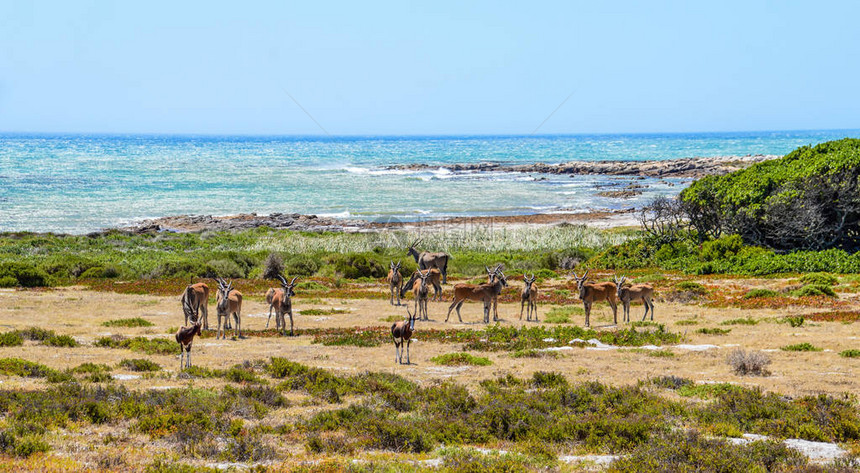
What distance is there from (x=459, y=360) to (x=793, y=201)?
87.0ft

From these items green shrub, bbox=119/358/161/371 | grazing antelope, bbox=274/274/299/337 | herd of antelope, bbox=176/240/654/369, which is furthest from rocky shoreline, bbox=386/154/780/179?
green shrub, bbox=119/358/161/371

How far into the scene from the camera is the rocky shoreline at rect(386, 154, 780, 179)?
Result: 125338 millimetres

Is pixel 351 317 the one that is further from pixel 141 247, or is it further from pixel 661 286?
pixel 141 247

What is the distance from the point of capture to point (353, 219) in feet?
242

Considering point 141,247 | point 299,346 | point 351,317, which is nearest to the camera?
point 299,346

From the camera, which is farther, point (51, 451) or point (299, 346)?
point (299, 346)

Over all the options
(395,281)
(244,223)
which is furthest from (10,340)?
(244,223)

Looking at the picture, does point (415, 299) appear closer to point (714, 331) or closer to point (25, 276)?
point (714, 331)

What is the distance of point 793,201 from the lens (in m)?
35.6

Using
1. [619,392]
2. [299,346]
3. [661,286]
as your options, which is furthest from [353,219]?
[619,392]

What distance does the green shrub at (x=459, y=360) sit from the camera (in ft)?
53.7

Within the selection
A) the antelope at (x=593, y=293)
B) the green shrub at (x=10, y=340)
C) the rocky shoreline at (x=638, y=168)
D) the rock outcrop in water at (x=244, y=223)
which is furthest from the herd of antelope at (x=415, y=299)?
the rocky shoreline at (x=638, y=168)

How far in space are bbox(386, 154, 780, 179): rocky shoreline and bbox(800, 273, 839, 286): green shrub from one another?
3690 inches

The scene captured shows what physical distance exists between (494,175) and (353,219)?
204 ft
